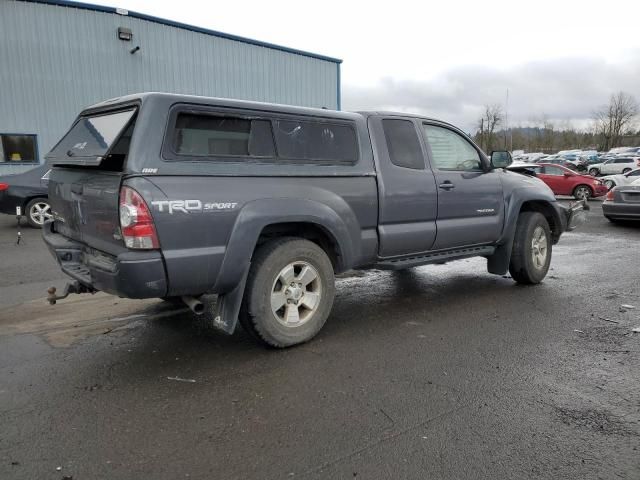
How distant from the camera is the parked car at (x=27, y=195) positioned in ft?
37.0

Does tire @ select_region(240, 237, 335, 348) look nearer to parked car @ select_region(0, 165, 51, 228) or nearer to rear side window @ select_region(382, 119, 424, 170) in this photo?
rear side window @ select_region(382, 119, 424, 170)

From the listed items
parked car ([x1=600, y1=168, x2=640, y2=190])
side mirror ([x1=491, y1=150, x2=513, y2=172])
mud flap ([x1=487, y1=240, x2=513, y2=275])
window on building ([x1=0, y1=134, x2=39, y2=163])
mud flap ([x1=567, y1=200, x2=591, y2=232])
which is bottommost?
mud flap ([x1=487, y1=240, x2=513, y2=275])

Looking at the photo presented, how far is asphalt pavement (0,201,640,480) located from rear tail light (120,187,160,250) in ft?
3.40

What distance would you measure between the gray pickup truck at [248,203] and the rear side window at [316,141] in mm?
12

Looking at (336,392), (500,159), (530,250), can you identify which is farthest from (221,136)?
(530,250)

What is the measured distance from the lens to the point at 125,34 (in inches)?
735

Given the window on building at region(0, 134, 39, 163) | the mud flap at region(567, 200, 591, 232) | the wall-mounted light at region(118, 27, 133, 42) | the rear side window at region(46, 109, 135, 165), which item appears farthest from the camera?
the wall-mounted light at region(118, 27, 133, 42)

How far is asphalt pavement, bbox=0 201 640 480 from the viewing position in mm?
2695

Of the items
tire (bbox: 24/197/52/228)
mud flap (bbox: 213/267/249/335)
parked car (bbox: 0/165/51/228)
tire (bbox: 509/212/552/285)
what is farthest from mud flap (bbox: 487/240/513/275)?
tire (bbox: 24/197/52/228)

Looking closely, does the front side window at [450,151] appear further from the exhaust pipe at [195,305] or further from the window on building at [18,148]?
the window on building at [18,148]

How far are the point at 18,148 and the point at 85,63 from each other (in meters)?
3.87

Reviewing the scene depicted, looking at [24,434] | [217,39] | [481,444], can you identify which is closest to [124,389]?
[24,434]

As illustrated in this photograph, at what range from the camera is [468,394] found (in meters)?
3.47

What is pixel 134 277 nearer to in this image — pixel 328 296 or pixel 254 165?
pixel 254 165
